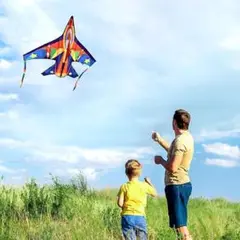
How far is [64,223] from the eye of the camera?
459 inches

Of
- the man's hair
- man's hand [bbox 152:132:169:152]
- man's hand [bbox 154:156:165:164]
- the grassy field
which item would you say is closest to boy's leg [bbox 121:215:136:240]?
the grassy field

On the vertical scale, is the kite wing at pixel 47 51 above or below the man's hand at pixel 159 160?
→ above

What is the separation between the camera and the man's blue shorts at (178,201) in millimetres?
8639

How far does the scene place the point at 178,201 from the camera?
867 centimetres

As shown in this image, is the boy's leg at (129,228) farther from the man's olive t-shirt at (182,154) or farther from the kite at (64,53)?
the kite at (64,53)

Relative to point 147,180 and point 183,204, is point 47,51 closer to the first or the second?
point 147,180

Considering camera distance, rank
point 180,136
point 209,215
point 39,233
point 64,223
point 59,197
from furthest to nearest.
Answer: point 209,215 → point 59,197 → point 64,223 → point 39,233 → point 180,136

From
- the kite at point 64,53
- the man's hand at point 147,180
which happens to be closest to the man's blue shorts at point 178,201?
the man's hand at point 147,180

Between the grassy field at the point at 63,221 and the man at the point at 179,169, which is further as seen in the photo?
the grassy field at the point at 63,221

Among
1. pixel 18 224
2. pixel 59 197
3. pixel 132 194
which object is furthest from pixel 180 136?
pixel 59 197

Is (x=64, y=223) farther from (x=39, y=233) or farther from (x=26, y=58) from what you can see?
(x=26, y=58)

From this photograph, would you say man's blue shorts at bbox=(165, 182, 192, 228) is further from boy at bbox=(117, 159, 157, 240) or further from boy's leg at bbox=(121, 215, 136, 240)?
boy's leg at bbox=(121, 215, 136, 240)

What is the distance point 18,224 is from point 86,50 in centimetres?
355

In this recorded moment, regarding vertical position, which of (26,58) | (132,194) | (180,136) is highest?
(26,58)
